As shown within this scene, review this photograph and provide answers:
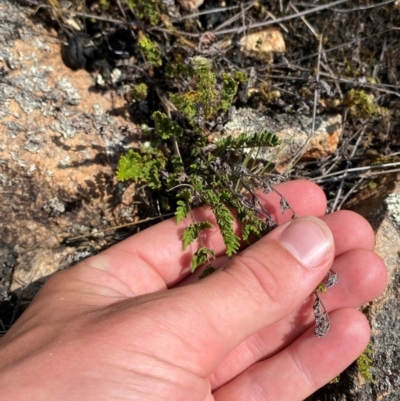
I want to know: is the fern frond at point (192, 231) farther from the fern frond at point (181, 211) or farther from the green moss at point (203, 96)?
the green moss at point (203, 96)

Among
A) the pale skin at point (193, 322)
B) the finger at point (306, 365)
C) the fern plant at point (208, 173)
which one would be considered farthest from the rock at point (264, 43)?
the finger at point (306, 365)

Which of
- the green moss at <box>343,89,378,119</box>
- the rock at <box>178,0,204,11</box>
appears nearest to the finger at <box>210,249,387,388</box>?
the green moss at <box>343,89,378,119</box>

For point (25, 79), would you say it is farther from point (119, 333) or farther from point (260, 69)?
point (119, 333)

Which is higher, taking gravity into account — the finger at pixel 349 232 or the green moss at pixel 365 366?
the finger at pixel 349 232

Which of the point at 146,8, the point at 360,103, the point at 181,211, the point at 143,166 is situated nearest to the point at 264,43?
the point at 360,103

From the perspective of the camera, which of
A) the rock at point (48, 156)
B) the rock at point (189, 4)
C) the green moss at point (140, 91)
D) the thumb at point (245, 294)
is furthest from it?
the rock at point (189, 4)

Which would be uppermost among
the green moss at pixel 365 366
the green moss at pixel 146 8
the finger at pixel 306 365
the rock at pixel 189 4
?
the green moss at pixel 146 8

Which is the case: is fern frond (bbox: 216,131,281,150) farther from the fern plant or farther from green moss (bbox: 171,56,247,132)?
green moss (bbox: 171,56,247,132)
